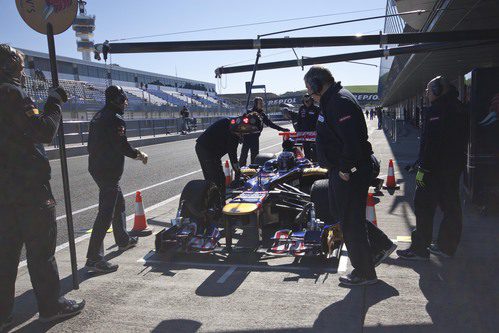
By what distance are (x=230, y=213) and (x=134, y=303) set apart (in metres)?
1.44

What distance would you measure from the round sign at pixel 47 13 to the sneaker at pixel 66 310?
7.75 feet

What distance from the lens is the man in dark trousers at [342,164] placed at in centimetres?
378

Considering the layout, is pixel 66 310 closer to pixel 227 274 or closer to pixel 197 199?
pixel 227 274

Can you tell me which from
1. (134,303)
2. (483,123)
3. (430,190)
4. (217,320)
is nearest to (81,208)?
(134,303)

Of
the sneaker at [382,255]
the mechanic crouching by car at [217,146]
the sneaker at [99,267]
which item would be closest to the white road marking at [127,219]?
the sneaker at [99,267]

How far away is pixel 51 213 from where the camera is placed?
335 centimetres

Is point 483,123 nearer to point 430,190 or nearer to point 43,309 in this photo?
point 430,190

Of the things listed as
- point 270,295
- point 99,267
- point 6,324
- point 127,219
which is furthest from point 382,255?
point 127,219

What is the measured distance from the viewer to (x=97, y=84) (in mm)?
47281

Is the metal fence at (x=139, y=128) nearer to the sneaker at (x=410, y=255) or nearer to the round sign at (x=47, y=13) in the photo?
the round sign at (x=47, y=13)

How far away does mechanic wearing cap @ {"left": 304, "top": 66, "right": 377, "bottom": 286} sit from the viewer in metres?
3.79

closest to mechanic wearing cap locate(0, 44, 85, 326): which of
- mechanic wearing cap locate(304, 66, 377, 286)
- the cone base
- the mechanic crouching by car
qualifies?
mechanic wearing cap locate(304, 66, 377, 286)

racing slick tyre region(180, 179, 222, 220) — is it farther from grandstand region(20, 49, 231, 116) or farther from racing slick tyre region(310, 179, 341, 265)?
grandstand region(20, 49, 231, 116)

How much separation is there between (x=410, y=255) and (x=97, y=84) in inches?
1869
